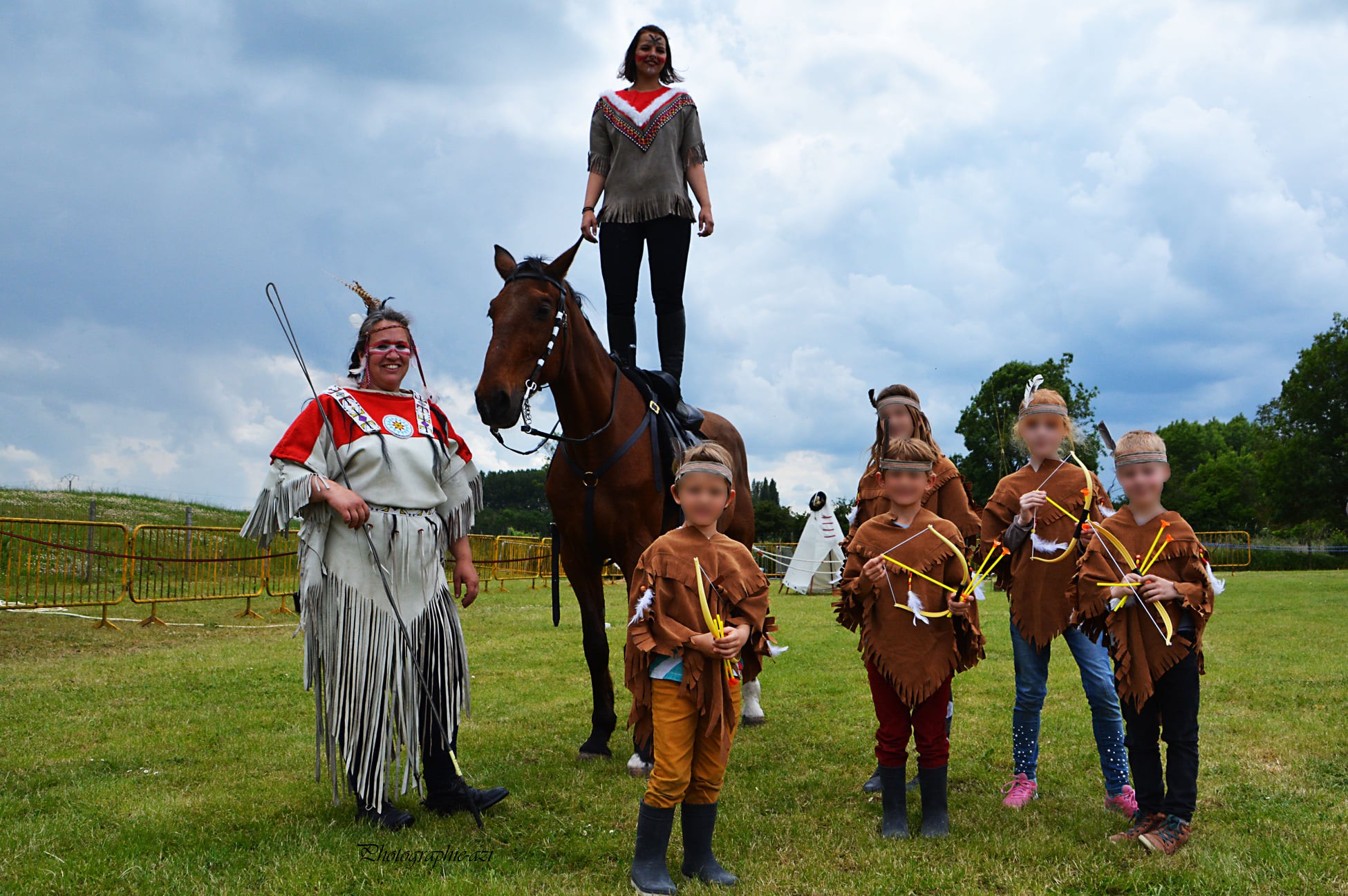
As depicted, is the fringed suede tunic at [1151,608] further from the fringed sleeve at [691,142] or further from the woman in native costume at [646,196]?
the fringed sleeve at [691,142]

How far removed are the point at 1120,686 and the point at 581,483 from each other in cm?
282

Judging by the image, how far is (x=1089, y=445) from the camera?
4762 mm

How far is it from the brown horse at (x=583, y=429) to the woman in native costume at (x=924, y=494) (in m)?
0.93

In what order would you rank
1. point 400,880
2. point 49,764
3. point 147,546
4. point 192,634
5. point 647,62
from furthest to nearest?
point 147,546 < point 192,634 < point 647,62 < point 49,764 < point 400,880

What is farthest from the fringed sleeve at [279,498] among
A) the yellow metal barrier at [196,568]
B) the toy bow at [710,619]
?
the yellow metal barrier at [196,568]

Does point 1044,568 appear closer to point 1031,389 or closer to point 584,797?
point 1031,389

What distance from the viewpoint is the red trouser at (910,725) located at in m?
3.89

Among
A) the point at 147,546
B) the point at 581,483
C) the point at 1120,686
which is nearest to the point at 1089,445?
the point at 1120,686

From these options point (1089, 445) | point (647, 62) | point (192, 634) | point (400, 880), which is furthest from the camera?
point (192, 634)

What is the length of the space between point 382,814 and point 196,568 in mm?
13101

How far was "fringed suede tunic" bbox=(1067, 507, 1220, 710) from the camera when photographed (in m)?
3.63

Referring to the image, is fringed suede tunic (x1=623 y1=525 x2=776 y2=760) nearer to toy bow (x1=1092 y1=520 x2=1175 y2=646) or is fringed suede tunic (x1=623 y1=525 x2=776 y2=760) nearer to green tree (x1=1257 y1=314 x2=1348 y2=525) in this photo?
toy bow (x1=1092 y1=520 x2=1175 y2=646)

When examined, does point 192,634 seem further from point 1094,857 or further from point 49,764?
point 1094,857

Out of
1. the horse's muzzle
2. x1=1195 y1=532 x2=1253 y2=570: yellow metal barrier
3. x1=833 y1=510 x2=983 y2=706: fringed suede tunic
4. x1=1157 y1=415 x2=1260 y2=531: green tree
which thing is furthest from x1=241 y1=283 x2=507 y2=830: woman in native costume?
x1=1157 y1=415 x2=1260 y2=531: green tree
